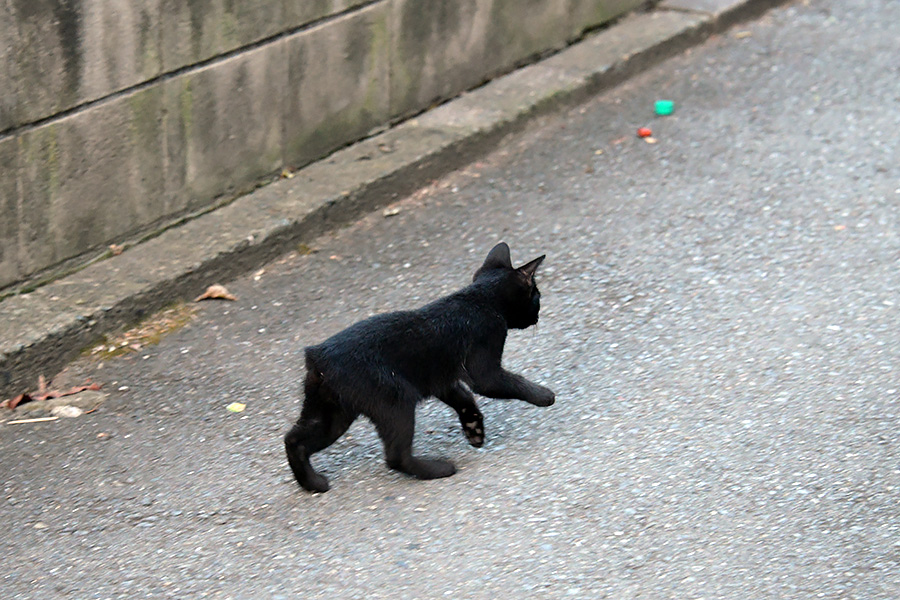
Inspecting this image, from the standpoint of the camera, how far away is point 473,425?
3990 mm

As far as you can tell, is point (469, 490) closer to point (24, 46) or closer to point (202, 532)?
point (202, 532)

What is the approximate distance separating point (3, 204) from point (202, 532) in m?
1.84

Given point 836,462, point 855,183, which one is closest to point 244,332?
point 836,462

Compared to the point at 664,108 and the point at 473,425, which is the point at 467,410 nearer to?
the point at 473,425

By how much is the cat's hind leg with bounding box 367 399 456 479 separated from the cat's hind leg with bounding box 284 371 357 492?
5.1 inches

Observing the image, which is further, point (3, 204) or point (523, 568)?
point (3, 204)

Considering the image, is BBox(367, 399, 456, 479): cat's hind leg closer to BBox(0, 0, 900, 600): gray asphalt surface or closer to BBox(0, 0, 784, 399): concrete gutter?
BBox(0, 0, 900, 600): gray asphalt surface

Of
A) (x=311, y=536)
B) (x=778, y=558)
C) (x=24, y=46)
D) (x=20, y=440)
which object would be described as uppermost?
(x=24, y=46)

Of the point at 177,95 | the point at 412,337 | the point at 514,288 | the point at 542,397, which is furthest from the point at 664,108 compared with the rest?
the point at 412,337

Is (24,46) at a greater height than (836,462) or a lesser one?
greater

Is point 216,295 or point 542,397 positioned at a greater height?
point 542,397

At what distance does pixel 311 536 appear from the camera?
11.7 ft

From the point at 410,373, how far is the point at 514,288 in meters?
0.56

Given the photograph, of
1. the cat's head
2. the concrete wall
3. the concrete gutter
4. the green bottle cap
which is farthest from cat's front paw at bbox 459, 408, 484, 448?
the green bottle cap
